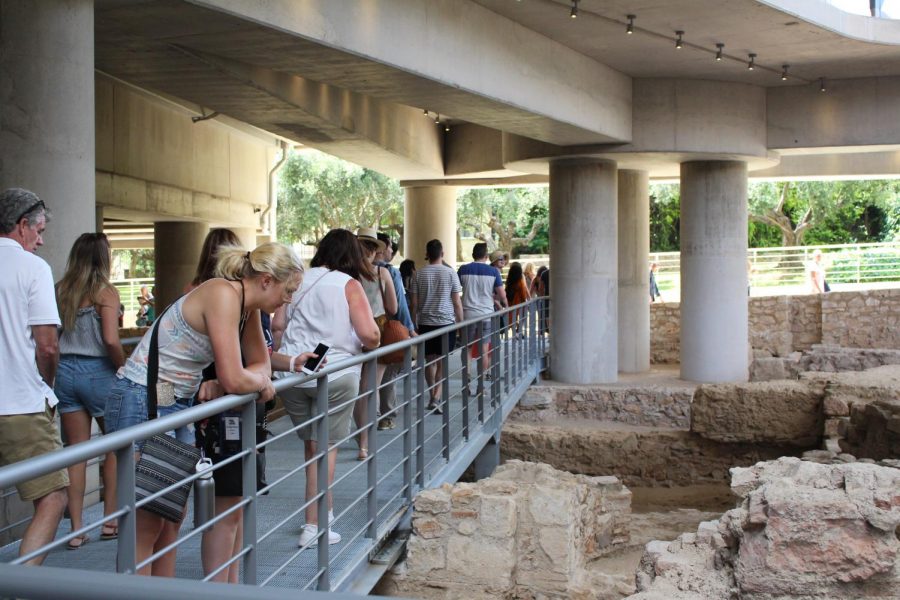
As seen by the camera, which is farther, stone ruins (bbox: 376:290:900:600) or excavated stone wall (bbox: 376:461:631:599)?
excavated stone wall (bbox: 376:461:631:599)

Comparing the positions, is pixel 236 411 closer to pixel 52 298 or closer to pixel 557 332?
pixel 52 298

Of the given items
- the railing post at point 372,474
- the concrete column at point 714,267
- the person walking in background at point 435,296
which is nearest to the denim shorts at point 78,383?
the railing post at point 372,474

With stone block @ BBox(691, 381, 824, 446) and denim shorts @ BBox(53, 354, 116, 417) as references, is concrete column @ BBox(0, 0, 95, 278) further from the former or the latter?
stone block @ BBox(691, 381, 824, 446)

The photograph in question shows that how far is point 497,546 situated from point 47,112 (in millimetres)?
3675

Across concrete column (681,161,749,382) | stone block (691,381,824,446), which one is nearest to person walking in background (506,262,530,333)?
concrete column (681,161,749,382)

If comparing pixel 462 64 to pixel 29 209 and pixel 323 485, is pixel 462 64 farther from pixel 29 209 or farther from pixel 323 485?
pixel 29 209

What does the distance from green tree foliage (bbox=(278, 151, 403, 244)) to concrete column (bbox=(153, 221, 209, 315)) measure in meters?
17.1

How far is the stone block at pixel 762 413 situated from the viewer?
13477 mm

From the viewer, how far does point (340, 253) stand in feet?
18.2

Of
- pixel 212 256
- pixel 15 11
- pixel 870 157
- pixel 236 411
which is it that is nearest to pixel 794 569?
pixel 236 411

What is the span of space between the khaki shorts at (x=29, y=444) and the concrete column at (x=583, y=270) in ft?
38.7

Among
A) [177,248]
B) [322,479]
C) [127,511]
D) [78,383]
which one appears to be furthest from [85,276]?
[177,248]

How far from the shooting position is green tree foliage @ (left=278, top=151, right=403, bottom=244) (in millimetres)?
37375

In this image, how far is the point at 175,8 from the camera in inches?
269
